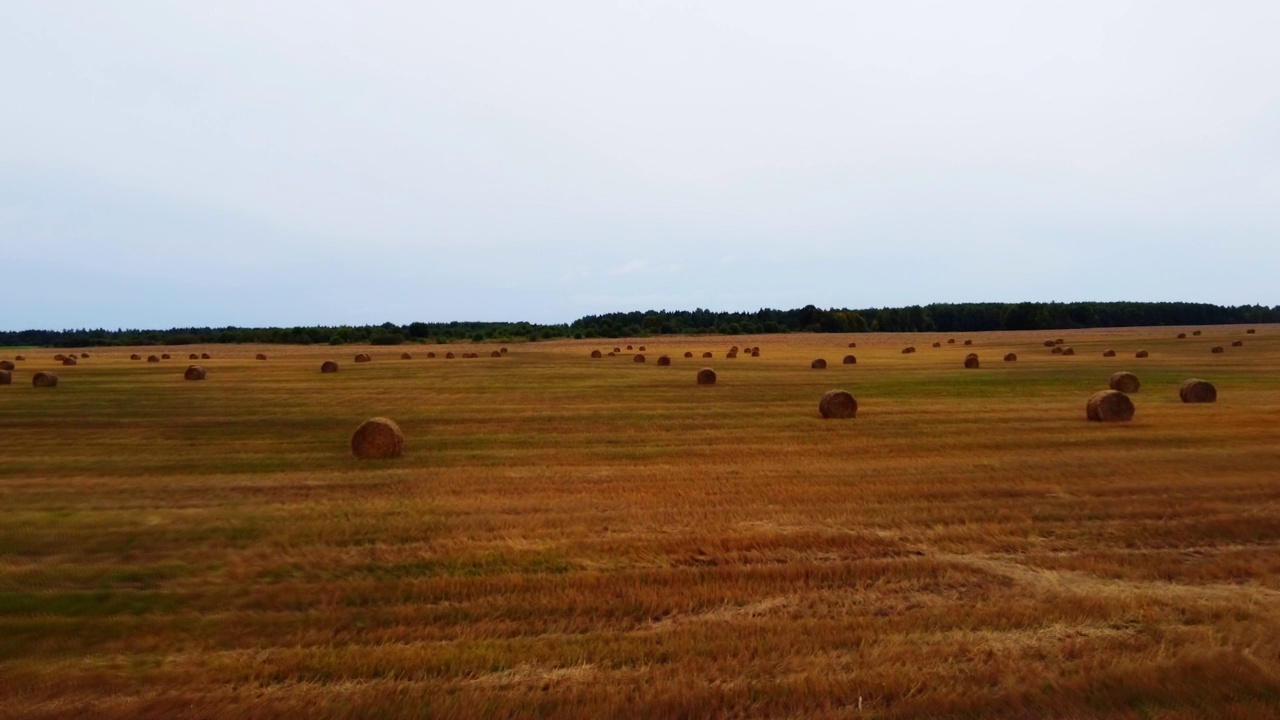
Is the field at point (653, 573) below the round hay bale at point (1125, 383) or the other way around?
below

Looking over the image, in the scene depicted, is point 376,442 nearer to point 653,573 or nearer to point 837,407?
point 653,573

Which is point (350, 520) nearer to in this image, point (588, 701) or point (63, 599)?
point (63, 599)

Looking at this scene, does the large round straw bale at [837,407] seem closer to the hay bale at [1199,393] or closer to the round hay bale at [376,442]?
the hay bale at [1199,393]

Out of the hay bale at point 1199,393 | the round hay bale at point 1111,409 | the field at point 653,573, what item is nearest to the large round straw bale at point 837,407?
the field at point 653,573

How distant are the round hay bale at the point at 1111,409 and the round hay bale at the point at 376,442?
12.4m

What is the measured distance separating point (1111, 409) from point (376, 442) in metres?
12.9

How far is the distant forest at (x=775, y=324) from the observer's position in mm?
99625

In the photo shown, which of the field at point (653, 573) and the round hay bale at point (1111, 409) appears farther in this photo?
the round hay bale at point (1111, 409)

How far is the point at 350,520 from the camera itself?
906 centimetres

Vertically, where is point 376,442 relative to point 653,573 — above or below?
above

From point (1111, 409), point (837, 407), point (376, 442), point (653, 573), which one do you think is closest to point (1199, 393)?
point (1111, 409)

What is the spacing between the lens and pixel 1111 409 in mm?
15859

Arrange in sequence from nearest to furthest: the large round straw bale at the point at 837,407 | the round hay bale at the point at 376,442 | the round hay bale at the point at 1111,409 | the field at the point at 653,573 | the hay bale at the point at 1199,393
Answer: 1. the field at the point at 653,573
2. the round hay bale at the point at 376,442
3. the round hay bale at the point at 1111,409
4. the large round straw bale at the point at 837,407
5. the hay bale at the point at 1199,393

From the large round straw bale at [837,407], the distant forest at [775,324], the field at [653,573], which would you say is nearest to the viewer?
the field at [653,573]
